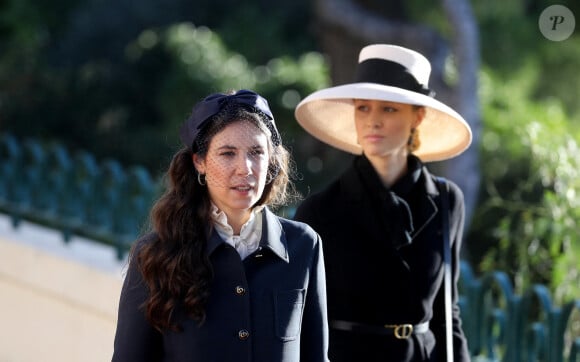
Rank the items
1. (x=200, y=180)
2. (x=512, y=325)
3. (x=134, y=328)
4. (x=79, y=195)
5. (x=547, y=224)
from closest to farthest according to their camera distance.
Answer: (x=134, y=328), (x=200, y=180), (x=512, y=325), (x=547, y=224), (x=79, y=195)

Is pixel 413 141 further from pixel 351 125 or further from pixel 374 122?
pixel 351 125

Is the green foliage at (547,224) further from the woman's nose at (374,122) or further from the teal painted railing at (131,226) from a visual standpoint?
the woman's nose at (374,122)

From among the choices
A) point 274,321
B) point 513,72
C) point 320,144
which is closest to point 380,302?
point 274,321

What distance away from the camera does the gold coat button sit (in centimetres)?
248

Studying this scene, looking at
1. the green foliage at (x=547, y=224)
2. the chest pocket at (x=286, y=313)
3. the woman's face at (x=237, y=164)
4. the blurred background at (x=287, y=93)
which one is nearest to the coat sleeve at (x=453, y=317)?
the blurred background at (x=287, y=93)

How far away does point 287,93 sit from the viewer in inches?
500

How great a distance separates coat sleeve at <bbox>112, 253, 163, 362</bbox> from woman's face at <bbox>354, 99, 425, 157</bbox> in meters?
1.12

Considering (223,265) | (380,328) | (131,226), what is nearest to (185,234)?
(223,265)

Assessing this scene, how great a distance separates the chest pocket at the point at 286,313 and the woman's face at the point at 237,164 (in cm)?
21

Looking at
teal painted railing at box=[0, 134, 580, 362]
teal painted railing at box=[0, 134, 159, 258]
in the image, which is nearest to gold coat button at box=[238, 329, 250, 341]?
teal painted railing at box=[0, 134, 580, 362]

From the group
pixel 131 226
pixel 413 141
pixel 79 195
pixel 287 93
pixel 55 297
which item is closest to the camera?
pixel 413 141

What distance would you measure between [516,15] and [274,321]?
516 inches

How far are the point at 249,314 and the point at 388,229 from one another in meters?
0.97

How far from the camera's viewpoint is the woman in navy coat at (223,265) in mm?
A: 2457
